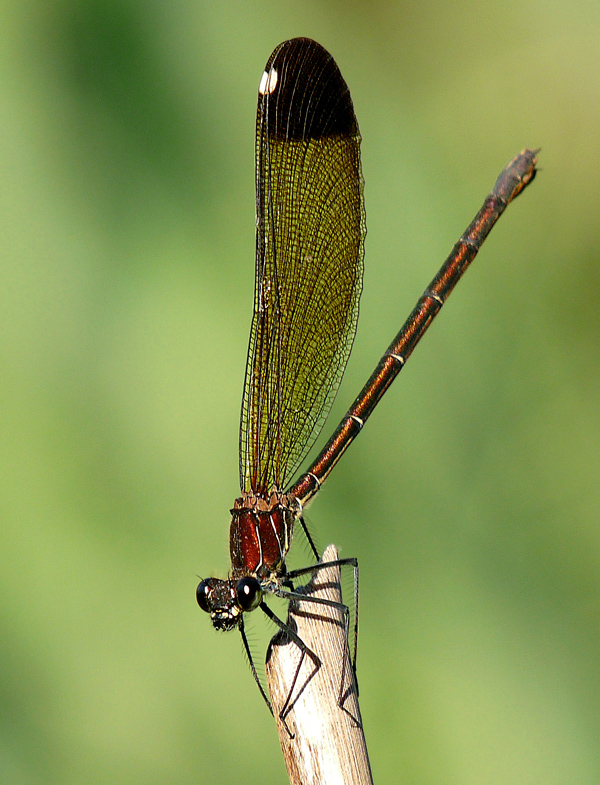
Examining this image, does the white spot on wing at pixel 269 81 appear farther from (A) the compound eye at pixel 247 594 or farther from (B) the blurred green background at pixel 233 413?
(A) the compound eye at pixel 247 594

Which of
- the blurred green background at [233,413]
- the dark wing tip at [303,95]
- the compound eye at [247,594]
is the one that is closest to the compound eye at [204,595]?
the compound eye at [247,594]

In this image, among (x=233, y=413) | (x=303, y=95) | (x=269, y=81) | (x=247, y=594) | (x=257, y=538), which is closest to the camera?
(x=247, y=594)

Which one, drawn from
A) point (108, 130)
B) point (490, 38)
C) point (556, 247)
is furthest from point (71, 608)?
point (490, 38)

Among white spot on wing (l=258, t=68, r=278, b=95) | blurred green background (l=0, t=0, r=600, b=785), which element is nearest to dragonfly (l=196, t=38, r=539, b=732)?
white spot on wing (l=258, t=68, r=278, b=95)

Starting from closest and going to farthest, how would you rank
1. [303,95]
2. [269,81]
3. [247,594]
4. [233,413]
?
1. [247,594]
2. [269,81]
3. [303,95]
4. [233,413]

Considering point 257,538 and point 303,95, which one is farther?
point 303,95

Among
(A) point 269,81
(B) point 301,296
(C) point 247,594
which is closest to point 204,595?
(C) point 247,594

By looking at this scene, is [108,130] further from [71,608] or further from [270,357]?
[71,608]

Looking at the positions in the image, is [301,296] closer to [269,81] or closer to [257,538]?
[269,81]
